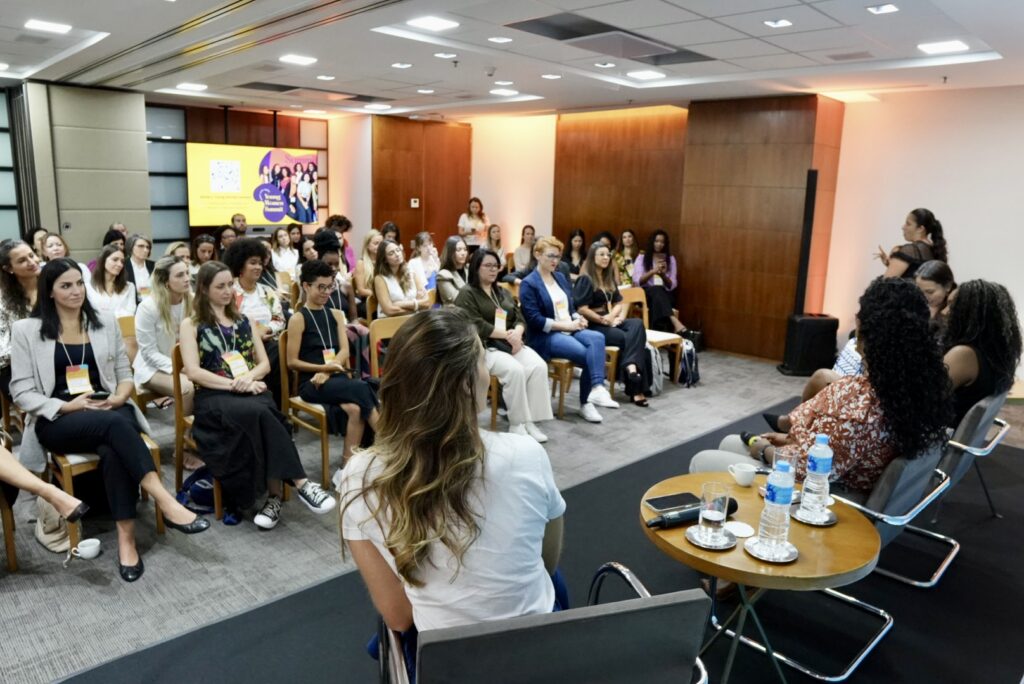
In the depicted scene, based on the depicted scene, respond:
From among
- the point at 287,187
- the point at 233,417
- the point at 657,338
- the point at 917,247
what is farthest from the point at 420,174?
the point at 233,417

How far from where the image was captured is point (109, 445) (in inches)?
122

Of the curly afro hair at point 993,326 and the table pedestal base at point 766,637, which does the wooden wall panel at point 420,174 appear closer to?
the curly afro hair at point 993,326

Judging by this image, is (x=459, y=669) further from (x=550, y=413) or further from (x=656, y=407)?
(x=656, y=407)

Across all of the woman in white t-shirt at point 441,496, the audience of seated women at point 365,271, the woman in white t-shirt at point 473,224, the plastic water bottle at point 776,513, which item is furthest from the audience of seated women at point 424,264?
the woman in white t-shirt at point 441,496

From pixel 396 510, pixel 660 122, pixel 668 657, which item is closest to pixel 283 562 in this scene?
pixel 396 510

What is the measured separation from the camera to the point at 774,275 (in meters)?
7.70

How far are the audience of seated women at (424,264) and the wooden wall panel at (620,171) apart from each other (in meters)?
3.24

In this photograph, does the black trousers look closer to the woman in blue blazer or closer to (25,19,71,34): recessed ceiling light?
the woman in blue blazer

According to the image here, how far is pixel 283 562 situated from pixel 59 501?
0.93 m

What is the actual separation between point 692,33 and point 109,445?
4418mm

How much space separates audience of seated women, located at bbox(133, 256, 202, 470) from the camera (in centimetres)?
420

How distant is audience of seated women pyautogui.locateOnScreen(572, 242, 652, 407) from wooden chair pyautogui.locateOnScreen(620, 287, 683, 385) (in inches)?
5.5

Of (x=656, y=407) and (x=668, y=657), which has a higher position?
(x=668, y=657)

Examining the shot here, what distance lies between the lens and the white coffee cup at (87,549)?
121 inches
